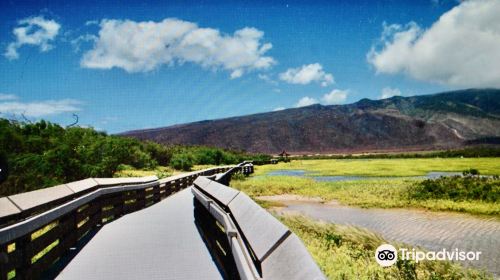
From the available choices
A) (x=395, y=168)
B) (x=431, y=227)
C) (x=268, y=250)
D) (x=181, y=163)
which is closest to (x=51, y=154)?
(x=431, y=227)

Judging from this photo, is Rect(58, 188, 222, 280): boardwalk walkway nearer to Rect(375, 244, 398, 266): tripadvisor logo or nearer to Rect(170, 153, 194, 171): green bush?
Rect(375, 244, 398, 266): tripadvisor logo

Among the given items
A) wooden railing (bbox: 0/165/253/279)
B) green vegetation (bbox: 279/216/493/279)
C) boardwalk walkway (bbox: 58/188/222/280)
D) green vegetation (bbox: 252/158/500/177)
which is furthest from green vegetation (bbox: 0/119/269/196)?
green vegetation (bbox: 252/158/500/177)

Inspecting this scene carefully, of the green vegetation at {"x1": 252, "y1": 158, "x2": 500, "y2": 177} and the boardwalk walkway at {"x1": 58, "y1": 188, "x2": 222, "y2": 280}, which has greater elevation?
the boardwalk walkway at {"x1": 58, "y1": 188, "x2": 222, "y2": 280}

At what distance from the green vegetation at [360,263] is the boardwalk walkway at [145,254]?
206 cm

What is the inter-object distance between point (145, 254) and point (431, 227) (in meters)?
11.8

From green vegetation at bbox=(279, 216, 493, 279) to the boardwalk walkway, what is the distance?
2063 millimetres

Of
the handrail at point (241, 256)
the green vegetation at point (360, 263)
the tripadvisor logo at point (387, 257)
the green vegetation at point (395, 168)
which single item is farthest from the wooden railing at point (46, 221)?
the green vegetation at point (395, 168)

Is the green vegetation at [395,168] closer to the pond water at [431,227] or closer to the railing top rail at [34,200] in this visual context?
the pond water at [431,227]

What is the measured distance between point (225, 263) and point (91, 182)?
235 inches

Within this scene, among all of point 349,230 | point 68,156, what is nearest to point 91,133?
point 68,156

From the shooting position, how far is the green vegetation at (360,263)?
7672 millimetres

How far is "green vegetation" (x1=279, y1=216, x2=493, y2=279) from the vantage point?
7.67 metres

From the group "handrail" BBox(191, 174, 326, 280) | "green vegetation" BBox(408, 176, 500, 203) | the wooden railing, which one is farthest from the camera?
"green vegetation" BBox(408, 176, 500, 203)

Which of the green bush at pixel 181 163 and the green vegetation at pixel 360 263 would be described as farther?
the green bush at pixel 181 163
